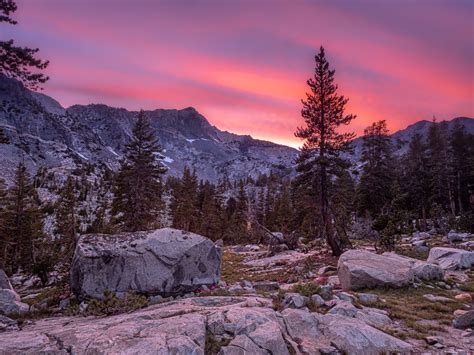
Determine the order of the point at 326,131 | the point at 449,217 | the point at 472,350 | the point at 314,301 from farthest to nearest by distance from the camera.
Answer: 1. the point at 449,217
2. the point at 326,131
3. the point at 314,301
4. the point at 472,350

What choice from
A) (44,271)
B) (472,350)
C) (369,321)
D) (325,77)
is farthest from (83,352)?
(325,77)

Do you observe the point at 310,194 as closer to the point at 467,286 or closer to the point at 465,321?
the point at 467,286

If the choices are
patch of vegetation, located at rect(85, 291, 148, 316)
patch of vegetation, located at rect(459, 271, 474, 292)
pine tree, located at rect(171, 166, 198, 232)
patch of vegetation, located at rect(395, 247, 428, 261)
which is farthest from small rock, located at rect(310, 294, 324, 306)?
pine tree, located at rect(171, 166, 198, 232)

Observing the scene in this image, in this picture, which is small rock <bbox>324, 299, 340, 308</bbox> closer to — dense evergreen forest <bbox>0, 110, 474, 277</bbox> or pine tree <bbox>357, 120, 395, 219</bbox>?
dense evergreen forest <bbox>0, 110, 474, 277</bbox>

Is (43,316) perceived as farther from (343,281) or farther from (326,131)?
(326,131)

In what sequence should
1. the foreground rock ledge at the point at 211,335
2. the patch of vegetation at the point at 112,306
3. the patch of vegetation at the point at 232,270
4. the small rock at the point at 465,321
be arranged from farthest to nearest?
the patch of vegetation at the point at 232,270 < the patch of vegetation at the point at 112,306 < the small rock at the point at 465,321 < the foreground rock ledge at the point at 211,335

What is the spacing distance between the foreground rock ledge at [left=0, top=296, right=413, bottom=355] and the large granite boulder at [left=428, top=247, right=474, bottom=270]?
515 inches

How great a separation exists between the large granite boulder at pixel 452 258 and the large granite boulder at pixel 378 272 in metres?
4.07

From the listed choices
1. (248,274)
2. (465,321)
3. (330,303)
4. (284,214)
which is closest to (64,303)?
(330,303)

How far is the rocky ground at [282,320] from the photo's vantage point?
7828mm

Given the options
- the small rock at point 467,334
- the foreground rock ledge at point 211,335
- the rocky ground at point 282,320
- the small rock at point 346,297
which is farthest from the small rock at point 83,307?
the small rock at point 467,334

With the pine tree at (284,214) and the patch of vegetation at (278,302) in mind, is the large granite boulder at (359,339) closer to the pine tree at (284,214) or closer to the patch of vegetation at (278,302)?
the patch of vegetation at (278,302)

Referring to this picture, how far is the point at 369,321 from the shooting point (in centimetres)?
1040

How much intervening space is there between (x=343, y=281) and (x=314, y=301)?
486 centimetres
